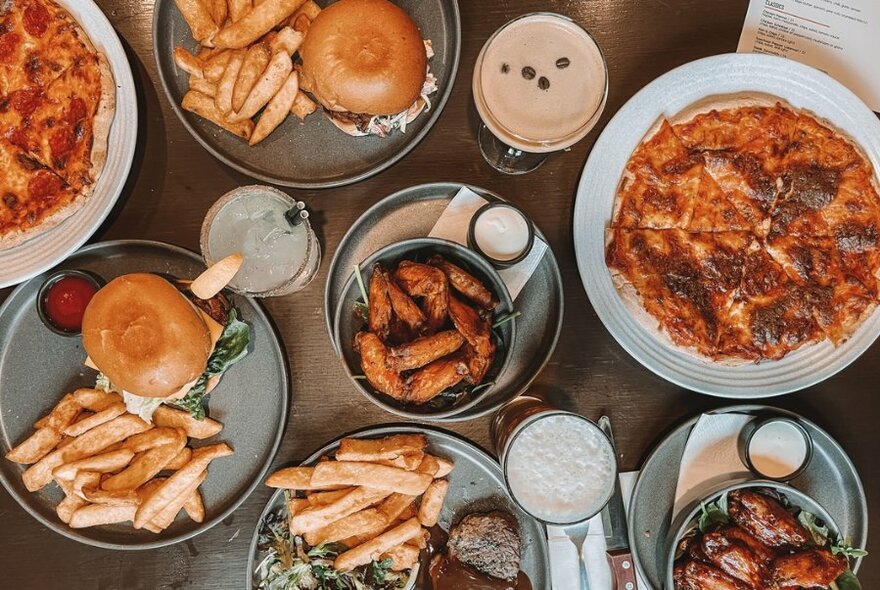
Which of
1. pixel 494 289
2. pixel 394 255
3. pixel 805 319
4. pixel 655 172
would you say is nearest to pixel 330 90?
pixel 394 255

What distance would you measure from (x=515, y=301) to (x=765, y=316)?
3.15 feet

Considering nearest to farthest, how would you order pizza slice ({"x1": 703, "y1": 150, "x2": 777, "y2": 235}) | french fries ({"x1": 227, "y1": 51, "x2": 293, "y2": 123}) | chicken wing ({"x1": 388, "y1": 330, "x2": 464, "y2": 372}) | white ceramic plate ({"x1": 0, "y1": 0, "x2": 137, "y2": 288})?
A: chicken wing ({"x1": 388, "y1": 330, "x2": 464, "y2": 372})
french fries ({"x1": 227, "y1": 51, "x2": 293, "y2": 123})
white ceramic plate ({"x1": 0, "y1": 0, "x2": 137, "y2": 288})
pizza slice ({"x1": 703, "y1": 150, "x2": 777, "y2": 235})

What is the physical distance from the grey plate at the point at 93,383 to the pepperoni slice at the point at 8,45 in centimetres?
80

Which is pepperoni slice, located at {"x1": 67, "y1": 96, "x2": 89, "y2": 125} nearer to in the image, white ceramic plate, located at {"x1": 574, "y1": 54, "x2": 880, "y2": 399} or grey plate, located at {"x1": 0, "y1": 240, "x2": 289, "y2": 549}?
grey plate, located at {"x1": 0, "y1": 240, "x2": 289, "y2": 549}

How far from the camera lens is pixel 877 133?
241cm

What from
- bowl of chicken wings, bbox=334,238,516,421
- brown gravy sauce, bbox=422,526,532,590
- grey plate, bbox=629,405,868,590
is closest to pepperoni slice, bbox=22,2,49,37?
bowl of chicken wings, bbox=334,238,516,421

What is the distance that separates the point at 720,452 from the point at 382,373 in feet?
4.57

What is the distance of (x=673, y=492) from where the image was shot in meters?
A: 2.46

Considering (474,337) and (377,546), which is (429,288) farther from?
(377,546)

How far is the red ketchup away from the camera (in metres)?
2.31

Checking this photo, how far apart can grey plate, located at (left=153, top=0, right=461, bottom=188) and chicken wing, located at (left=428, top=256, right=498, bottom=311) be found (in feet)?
1.63

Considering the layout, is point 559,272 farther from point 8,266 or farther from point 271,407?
point 8,266

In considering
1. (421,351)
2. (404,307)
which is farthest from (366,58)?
(421,351)

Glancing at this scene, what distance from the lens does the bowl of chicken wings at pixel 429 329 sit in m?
2.10
